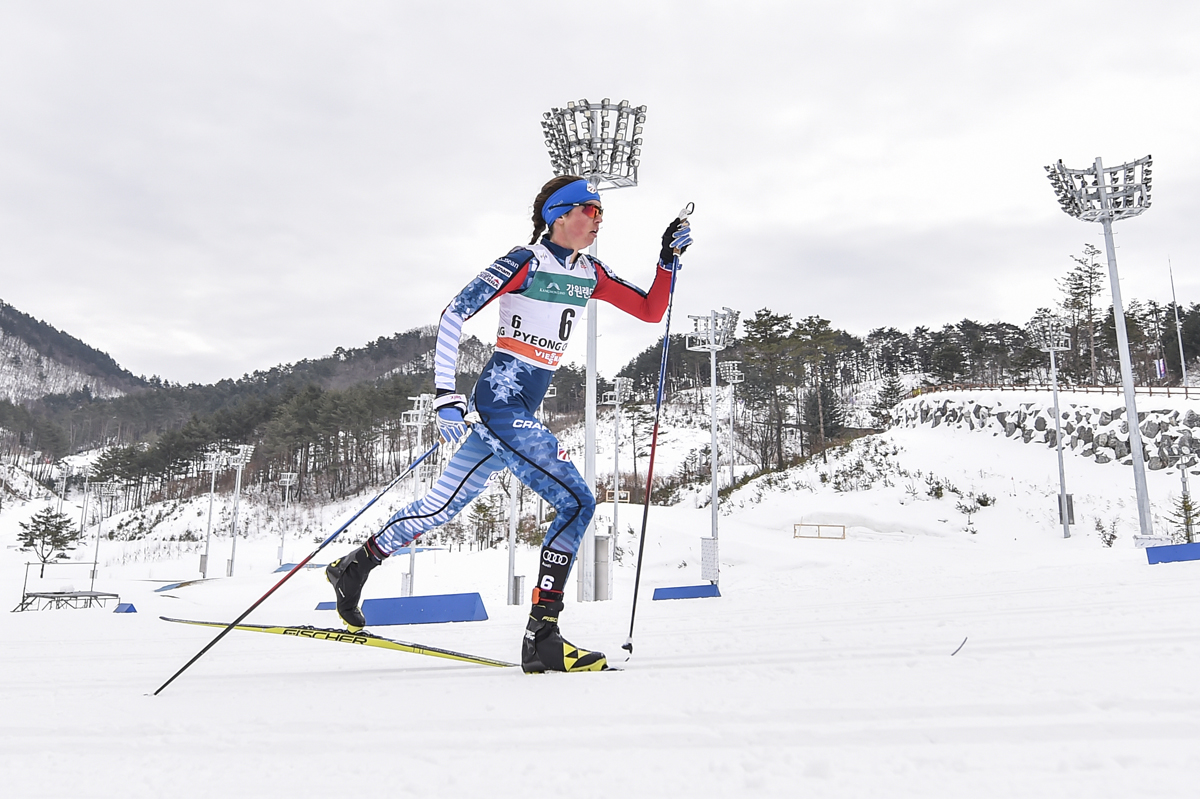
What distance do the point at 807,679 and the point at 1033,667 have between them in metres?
0.65

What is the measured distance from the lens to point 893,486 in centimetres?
2991

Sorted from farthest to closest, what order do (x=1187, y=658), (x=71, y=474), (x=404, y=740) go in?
(x=71, y=474) → (x=1187, y=658) → (x=404, y=740)

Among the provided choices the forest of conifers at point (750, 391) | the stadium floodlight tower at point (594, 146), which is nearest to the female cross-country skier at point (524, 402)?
the stadium floodlight tower at point (594, 146)

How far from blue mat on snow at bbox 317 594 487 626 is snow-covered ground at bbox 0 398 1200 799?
878 mm

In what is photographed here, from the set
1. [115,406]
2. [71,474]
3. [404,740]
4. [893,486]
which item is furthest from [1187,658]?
[115,406]

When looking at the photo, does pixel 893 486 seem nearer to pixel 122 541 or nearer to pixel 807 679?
pixel 807 679

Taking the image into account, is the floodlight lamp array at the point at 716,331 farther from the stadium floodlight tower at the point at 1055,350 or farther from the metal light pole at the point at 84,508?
the metal light pole at the point at 84,508

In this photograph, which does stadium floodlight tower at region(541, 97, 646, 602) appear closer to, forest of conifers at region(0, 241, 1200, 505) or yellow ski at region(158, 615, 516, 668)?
yellow ski at region(158, 615, 516, 668)

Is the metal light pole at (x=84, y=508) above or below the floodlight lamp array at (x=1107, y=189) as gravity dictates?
below

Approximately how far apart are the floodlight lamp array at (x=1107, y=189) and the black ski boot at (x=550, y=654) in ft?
61.2

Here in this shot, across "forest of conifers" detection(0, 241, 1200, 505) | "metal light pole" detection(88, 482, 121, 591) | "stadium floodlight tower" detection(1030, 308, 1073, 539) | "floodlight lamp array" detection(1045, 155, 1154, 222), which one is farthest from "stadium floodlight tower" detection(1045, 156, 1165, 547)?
"metal light pole" detection(88, 482, 121, 591)

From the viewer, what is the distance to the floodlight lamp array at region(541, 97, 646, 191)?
486 inches

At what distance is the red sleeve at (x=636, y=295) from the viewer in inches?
133

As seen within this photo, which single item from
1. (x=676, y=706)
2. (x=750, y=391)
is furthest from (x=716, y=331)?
(x=750, y=391)
